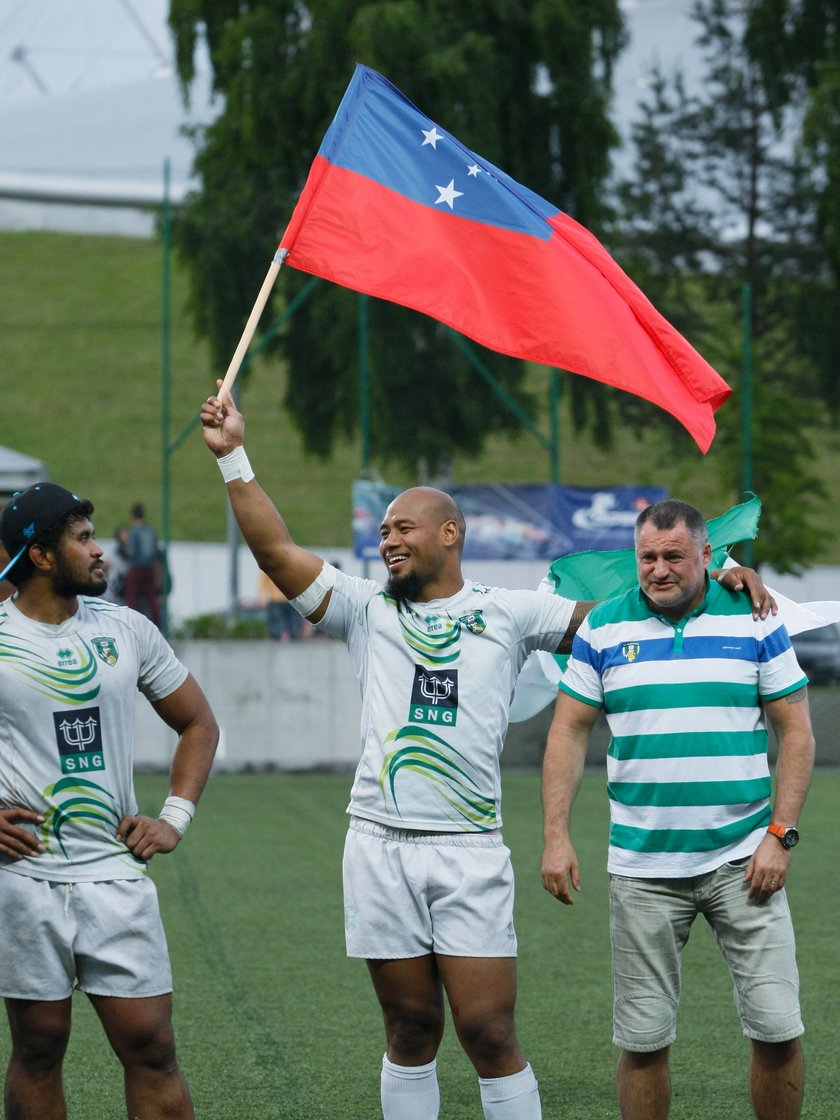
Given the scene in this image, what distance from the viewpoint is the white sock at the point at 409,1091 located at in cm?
475

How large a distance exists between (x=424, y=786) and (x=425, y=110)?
19054 mm

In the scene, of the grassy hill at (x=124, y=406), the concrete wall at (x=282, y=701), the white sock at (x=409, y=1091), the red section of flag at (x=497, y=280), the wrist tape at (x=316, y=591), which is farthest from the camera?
the grassy hill at (x=124, y=406)

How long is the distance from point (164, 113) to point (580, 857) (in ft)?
129

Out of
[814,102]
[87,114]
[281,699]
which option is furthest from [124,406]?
[281,699]

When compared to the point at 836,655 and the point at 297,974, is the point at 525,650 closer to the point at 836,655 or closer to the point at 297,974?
the point at 297,974

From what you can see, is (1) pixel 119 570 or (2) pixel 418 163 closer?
(2) pixel 418 163

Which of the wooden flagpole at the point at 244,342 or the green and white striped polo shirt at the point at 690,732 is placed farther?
the green and white striped polo shirt at the point at 690,732

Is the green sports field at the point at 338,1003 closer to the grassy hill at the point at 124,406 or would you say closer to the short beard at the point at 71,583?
the short beard at the point at 71,583

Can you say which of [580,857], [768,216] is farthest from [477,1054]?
[768,216]

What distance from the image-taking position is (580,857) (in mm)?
11461

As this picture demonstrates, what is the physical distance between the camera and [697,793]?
484 centimetres

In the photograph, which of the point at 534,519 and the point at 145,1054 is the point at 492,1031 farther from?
the point at 534,519

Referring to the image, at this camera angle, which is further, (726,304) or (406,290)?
(726,304)

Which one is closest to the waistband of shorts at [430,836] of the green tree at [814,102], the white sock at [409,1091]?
the white sock at [409,1091]
